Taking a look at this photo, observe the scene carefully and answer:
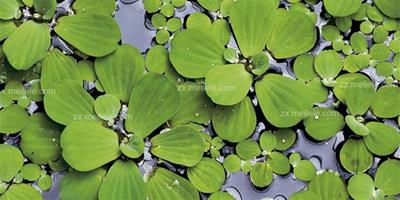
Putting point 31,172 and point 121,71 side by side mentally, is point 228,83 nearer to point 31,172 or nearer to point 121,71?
point 121,71

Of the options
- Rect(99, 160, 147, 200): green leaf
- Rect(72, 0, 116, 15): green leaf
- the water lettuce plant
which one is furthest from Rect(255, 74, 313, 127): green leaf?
Rect(72, 0, 116, 15): green leaf

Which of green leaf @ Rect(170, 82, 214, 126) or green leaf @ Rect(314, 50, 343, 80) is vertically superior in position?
green leaf @ Rect(314, 50, 343, 80)

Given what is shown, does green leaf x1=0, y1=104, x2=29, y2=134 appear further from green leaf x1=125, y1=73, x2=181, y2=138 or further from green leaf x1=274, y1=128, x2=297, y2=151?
green leaf x1=274, y1=128, x2=297, y2=151

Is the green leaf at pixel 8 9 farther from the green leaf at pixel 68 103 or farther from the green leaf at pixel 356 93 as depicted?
the green leaf at pixel 356 93

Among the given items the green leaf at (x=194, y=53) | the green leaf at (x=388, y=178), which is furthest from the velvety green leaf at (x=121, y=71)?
the green leaf at (x=388, y=178)

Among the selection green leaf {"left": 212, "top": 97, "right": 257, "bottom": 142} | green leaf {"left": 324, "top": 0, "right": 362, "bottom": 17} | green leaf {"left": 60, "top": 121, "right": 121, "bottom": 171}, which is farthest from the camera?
green leaf {"left": 324, "top": 0, "right": 362, "bottom": 17}

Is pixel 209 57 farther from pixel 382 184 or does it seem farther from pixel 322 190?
pixel 382 184
